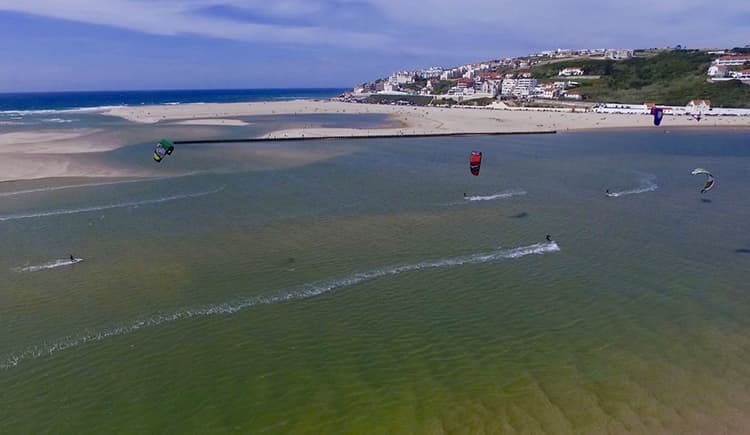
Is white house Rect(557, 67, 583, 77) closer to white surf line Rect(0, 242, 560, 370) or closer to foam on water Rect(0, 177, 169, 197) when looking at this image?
foam on water Rect(0, 177, 169, 197)

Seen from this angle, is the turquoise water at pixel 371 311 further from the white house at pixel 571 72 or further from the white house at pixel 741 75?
the white house at pixel 571 72

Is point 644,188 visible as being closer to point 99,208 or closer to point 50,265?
point 99,208

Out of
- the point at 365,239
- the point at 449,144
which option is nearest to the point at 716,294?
the point at 365,239

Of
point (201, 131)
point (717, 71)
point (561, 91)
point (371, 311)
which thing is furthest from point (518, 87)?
point (371, 311)

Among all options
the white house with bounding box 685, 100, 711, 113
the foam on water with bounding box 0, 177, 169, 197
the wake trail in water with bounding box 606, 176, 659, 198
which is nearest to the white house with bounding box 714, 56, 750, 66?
the white house with bounding box 685, 100, 711, 113

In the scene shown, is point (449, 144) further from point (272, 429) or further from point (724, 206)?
point (272, 429)

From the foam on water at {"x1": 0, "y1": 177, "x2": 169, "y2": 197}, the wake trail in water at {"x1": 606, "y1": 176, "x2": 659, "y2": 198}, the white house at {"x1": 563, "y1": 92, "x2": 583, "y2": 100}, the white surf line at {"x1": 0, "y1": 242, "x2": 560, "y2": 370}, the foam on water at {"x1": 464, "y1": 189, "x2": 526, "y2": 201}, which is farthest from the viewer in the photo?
the white house at {"x1": 563, "y1": 92, "x2": 583, "y2": 100}

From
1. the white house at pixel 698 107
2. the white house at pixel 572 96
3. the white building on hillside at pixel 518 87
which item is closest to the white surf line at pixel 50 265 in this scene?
the white house at pixel 698 107
